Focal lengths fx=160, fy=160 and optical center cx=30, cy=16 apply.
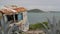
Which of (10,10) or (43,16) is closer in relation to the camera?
(43,16)

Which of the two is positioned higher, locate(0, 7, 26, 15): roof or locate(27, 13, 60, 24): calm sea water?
locate(27, 13, 60, 24): calm sea water

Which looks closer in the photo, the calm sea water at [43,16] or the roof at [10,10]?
the calm sea water at [43,16]

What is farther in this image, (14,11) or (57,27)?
(14,11)

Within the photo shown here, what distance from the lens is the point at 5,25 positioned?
2.15 metres

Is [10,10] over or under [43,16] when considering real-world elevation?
under

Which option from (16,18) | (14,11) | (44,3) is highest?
(44,3)

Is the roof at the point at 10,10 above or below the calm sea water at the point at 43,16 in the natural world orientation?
below

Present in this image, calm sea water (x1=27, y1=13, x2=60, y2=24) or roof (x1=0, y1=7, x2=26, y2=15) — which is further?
roof (x1=0, y1=7, x2=26, y2=15)

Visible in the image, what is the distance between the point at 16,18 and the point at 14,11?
41cm

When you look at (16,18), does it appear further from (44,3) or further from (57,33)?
(57,33)

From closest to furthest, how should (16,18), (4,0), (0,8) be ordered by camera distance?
(4,0), (0,8), (16,18)

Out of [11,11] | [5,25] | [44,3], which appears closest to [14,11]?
[11,11]

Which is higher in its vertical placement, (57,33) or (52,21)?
(52,21)

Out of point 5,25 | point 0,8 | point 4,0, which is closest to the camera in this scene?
point 5,25
